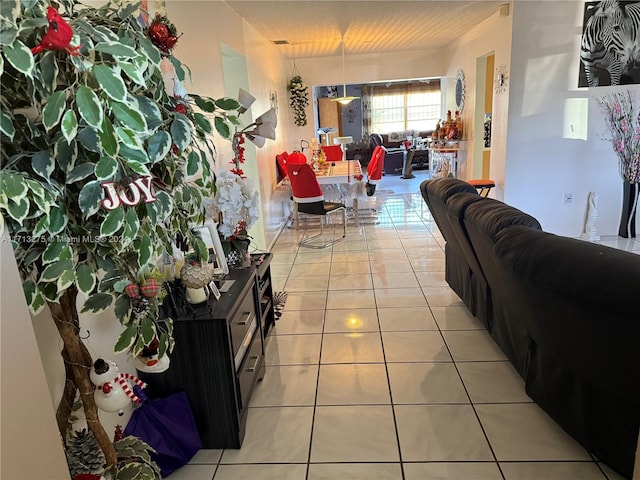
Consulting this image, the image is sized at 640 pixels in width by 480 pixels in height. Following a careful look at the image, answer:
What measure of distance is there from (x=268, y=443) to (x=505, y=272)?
131 cm

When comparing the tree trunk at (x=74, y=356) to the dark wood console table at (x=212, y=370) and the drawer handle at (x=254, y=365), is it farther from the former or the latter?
the drawer handle at (x=254, y=365)

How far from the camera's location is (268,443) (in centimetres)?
199

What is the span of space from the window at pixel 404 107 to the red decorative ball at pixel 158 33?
12410mm

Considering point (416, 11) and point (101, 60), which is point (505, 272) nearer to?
point (101, 60)

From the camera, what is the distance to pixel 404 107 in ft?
42.2

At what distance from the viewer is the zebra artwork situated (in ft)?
13.8

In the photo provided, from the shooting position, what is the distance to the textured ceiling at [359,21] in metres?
4.10

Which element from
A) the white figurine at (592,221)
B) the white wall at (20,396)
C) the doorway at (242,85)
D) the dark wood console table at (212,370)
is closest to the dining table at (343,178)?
the doorway at (242,85)

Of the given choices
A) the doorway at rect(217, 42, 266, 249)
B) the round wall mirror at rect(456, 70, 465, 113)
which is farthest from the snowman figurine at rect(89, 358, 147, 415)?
the round wall mirror at rect(456, 70, 465, 113)

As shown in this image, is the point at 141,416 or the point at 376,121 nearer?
the point at 141,416

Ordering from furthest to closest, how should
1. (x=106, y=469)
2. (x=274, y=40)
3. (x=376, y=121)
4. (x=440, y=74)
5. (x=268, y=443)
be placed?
(x=376, y=121) < (x=440, y=74) < (x=274, y=40) < (x=268, y=443) < (x=106, y=469)

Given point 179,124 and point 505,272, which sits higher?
point 179,124

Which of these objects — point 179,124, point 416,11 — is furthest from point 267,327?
point 416,11

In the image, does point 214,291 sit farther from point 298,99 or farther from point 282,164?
point 298,99
